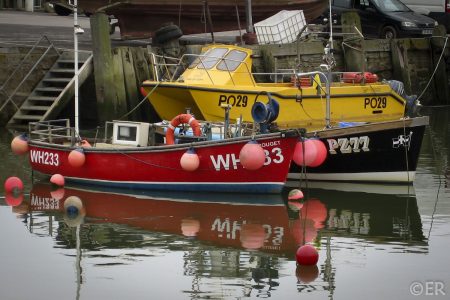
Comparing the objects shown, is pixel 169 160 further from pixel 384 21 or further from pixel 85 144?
pixel 384 21

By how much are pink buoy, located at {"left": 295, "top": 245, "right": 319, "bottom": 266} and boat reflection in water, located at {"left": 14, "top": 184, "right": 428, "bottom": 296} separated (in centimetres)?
9

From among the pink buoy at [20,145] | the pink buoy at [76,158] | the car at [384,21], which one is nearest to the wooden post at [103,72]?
the pink buoy at [20,145]

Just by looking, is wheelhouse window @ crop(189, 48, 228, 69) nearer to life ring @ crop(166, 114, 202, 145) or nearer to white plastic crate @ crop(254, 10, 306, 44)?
white plastic crate @ crop(254, 10, 306, 44)

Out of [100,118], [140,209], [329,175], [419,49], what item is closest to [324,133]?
[329,175]

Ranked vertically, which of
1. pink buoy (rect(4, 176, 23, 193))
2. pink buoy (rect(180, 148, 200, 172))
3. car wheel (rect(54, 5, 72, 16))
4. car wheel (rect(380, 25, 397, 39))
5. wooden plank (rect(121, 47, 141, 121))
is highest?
car wheel (rect(54, 5, 72, 16))

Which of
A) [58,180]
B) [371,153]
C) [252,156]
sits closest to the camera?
[252,156]

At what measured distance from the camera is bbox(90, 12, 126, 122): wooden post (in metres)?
23.5

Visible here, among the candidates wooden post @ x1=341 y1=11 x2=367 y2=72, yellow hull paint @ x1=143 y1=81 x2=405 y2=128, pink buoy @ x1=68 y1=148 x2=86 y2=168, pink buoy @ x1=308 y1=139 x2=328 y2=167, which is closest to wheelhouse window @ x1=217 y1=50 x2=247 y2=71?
yellow hull paint @ x1=143 y1=81 x2=405 y2=128

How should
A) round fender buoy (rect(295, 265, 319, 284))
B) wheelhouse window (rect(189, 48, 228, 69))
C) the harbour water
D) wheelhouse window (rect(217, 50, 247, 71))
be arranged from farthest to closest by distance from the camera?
wheelhouse window (rect(189, 48, 228, 69)) < wheelhouse window (rect(217, 50, 247, 71)) < round fender buoy (rect(295, 265, 319, 284)) < the harbour water

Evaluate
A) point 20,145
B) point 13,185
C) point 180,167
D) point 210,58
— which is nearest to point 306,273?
point 180,167

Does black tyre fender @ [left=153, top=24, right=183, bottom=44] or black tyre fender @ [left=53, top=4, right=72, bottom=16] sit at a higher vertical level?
black tyre fender @ [left=53, top=4, right=72, bottom=16]

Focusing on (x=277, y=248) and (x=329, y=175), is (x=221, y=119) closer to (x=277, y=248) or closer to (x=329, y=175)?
A: (x=329, y=175)

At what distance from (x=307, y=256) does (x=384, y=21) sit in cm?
1836

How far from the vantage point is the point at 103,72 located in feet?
77.3
